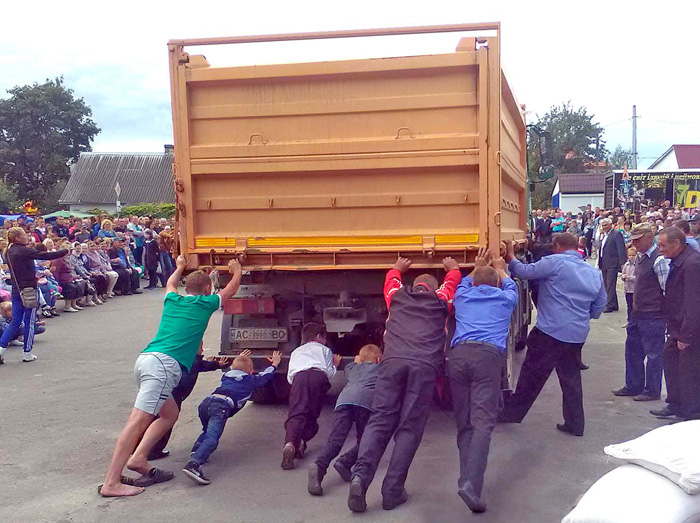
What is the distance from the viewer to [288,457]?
505 centimetres

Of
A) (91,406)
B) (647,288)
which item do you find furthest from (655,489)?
(91,406)

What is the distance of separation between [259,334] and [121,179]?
2069 inches

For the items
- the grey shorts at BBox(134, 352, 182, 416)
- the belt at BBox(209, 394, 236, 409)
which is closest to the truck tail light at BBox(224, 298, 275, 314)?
the belt at BBox(209, 394, 236, 409)

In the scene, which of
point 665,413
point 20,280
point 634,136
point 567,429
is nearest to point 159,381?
point 567,429

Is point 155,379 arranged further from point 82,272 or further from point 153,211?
point 153,211

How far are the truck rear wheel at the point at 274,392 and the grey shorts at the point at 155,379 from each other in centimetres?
190

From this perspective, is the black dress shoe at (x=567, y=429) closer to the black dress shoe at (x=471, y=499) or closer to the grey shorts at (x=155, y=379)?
the black dress shoe at (x=471, y=499)

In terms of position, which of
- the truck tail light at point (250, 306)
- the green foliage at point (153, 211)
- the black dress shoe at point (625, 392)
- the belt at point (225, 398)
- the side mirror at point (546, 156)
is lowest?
the black dress shoe at point (625, 392)

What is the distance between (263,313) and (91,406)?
2.23m

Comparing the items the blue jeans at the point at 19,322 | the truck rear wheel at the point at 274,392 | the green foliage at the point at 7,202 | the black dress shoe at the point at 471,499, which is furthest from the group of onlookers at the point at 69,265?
the green foliage at the point at 7,202

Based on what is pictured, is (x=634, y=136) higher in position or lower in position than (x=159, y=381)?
higher

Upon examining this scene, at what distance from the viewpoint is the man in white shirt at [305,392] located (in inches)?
203

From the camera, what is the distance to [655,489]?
333cm

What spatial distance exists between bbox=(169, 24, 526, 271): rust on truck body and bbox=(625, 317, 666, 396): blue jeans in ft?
7.49
